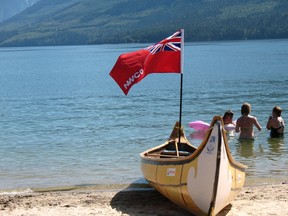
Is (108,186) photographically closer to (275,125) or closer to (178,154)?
(178,154)

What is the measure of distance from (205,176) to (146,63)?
3.19m

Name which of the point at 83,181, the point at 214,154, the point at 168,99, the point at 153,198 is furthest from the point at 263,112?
the point at 214,154

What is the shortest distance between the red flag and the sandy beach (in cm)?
229

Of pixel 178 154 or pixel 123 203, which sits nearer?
pixel 123 203

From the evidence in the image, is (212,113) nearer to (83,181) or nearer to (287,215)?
(83,181)

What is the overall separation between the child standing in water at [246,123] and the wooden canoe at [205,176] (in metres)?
7.19

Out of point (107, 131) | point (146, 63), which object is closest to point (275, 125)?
point (107, 131)

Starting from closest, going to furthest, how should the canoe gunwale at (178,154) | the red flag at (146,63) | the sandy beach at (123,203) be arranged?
the canoe gunwale at (178,154), the sandy beach at (123,203), the red flag at (146,63)

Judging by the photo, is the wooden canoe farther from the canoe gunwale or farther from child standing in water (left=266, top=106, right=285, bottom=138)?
child standing in water (left=266, top=106, right=285, bottom=138)

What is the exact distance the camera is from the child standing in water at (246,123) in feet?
58.7

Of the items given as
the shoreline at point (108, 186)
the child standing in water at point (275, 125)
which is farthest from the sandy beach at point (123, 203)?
the child standing in water at point (275, 125)

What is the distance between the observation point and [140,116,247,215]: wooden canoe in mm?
9656

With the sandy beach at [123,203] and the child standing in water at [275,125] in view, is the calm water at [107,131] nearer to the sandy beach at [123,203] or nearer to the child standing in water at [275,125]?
the child standing in water at [275,125]

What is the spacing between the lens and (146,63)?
11953 mm
